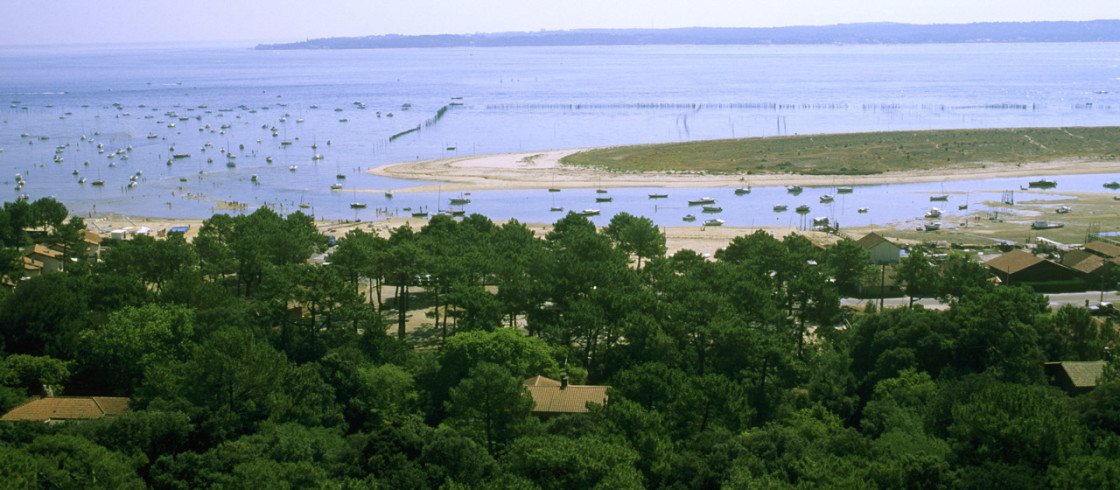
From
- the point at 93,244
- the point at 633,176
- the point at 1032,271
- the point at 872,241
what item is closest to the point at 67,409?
the point at 93,244

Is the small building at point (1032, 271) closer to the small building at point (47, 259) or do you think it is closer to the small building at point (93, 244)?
the small building at point (47, 259)

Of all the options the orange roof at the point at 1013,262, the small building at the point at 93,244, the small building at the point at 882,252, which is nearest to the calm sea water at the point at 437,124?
the small building at the point at 93,244

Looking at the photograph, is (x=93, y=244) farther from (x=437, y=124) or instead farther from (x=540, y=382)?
(x=437, y=124)

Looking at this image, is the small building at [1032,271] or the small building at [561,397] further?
the small building at [1032,271]

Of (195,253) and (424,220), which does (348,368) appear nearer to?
(195,253)

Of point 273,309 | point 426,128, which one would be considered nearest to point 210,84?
point 426,128

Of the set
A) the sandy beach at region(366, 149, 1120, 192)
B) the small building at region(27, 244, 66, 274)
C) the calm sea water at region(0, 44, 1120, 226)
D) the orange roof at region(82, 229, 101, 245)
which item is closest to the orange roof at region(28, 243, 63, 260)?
the small building at region(27, 244, 66, 274)

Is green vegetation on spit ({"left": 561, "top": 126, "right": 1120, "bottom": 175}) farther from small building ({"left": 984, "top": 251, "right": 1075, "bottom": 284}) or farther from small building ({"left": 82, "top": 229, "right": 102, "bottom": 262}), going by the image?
small building ({"left": 82, "top": 229, "right": 102, "bottom": 262})
